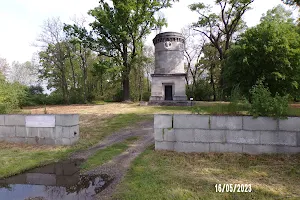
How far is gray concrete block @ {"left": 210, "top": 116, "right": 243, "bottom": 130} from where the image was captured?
4551mm

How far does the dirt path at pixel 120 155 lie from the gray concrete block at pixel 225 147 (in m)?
1.87

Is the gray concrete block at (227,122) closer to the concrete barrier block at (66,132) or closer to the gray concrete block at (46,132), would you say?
the concrete barrier block at (66,132)

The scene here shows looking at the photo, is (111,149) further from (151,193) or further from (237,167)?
(237,167)

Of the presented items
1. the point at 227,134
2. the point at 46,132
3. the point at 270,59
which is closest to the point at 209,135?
the point at 227,134

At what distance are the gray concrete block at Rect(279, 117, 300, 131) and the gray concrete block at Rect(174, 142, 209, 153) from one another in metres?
1.72

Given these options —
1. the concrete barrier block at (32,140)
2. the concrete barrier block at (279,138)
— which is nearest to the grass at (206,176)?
the concrete barrier block at (279,138)

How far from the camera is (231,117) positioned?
460 cm

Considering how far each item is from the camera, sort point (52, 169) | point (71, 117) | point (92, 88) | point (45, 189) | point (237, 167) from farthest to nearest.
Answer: point (92, 88) < point (71, 117) < point (52, 169) < point (237, 167) < point (45, 189)

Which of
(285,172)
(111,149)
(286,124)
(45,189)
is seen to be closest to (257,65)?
→ (286,124)

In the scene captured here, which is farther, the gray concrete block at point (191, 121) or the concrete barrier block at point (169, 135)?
the concrete barrier block at point (169, 135)

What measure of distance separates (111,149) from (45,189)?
2.21 metres

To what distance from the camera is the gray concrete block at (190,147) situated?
15.7 feet

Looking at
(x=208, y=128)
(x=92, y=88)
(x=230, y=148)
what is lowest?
(x=230, y=148)

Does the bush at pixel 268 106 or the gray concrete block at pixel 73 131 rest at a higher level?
the bush at pixel 268 106
